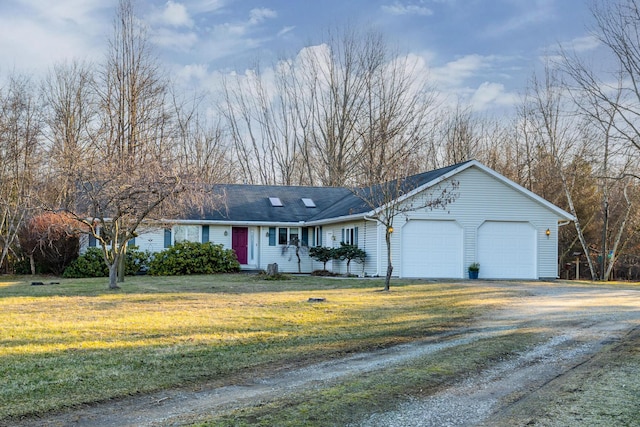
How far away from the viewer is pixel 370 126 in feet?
124

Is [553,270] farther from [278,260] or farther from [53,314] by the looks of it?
[53,314]

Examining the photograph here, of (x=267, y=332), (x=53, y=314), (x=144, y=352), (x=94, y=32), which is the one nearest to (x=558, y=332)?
(x=267, y=332)

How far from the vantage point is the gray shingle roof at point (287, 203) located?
24438 mm

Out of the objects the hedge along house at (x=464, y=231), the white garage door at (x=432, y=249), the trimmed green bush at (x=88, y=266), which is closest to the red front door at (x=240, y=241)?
the hedge along house at (x=464, y=231)

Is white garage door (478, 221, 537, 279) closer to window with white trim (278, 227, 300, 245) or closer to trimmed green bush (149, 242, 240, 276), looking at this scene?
window with white trim (278, 227, 300, 245)

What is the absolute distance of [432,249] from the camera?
22859 mm

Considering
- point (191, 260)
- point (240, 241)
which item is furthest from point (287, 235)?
point (191, 260)

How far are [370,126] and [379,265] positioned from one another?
54.9ft

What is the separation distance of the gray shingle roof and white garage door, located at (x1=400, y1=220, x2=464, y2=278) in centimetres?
168

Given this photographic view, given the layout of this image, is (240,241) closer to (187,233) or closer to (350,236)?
(187,233)

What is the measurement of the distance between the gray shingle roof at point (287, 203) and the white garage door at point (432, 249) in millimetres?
1676

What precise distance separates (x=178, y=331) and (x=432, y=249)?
14.7 metres

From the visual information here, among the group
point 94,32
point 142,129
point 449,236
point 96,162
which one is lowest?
point 449,236

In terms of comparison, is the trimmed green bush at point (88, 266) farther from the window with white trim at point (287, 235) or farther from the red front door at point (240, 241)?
the window with white trim at point (287, 235)
